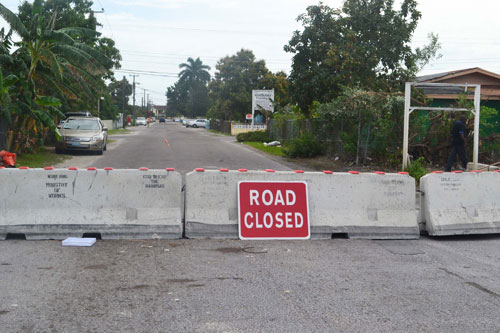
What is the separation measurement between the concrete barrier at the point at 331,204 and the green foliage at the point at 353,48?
14075mm

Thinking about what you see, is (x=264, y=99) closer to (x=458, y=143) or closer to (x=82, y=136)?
(x=82, y=136)

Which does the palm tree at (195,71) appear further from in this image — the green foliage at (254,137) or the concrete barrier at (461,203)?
the concrete barrier at (461,203)

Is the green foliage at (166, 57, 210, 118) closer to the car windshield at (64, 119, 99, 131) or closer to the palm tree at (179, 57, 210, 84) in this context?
the palm tree at (179, 57, 210, 84)

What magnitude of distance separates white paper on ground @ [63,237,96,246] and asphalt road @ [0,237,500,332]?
145mm

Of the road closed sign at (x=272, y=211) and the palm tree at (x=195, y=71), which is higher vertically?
the palm tree at (x=195, y=71)

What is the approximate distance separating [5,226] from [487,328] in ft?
21.4

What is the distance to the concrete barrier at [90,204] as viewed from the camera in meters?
8.01

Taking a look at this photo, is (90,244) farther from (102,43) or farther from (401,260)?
(102,43)

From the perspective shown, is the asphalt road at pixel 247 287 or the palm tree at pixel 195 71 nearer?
the asphalt road at pixel 247 287

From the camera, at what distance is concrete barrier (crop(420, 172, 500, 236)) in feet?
29.1

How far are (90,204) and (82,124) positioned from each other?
58.5 feet

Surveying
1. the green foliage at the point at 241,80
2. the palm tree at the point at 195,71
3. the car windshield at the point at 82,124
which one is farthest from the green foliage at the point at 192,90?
the car windshield at the point at 82,124

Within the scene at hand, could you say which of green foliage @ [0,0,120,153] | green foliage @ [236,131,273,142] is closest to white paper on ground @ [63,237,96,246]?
green foliage @ [0,0,120,153]

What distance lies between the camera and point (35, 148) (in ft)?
73.3
